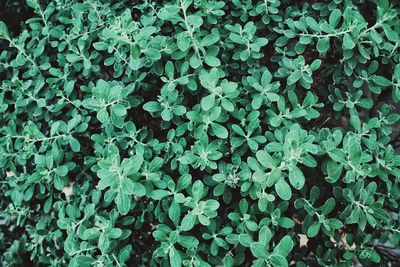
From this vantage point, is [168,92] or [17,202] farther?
[17,202]

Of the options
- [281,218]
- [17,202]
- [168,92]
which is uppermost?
[168,92]

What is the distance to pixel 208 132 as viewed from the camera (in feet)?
4.64

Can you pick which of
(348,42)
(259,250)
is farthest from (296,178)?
(348,42)

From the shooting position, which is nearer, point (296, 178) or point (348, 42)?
point (296, 178)

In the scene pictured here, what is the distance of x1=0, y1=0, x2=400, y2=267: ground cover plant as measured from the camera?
1.34 metres

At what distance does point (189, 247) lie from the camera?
137cm

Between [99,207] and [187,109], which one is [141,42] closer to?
[187,109]

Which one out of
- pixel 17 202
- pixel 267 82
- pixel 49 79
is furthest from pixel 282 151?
pixel 17 202

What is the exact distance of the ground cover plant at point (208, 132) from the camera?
1340 mm

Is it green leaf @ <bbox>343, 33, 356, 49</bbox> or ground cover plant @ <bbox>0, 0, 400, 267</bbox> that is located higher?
green leaf @ <bbox>343, 33, 356, 49</bbox>

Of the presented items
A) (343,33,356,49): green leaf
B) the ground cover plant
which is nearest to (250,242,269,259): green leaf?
the ground cover plant

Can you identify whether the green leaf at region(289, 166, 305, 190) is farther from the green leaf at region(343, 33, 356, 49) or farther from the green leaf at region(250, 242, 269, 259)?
the green leaf at region(343, 33, 356, 49)

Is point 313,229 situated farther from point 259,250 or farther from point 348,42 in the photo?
point 348,42

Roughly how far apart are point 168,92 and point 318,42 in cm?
44
